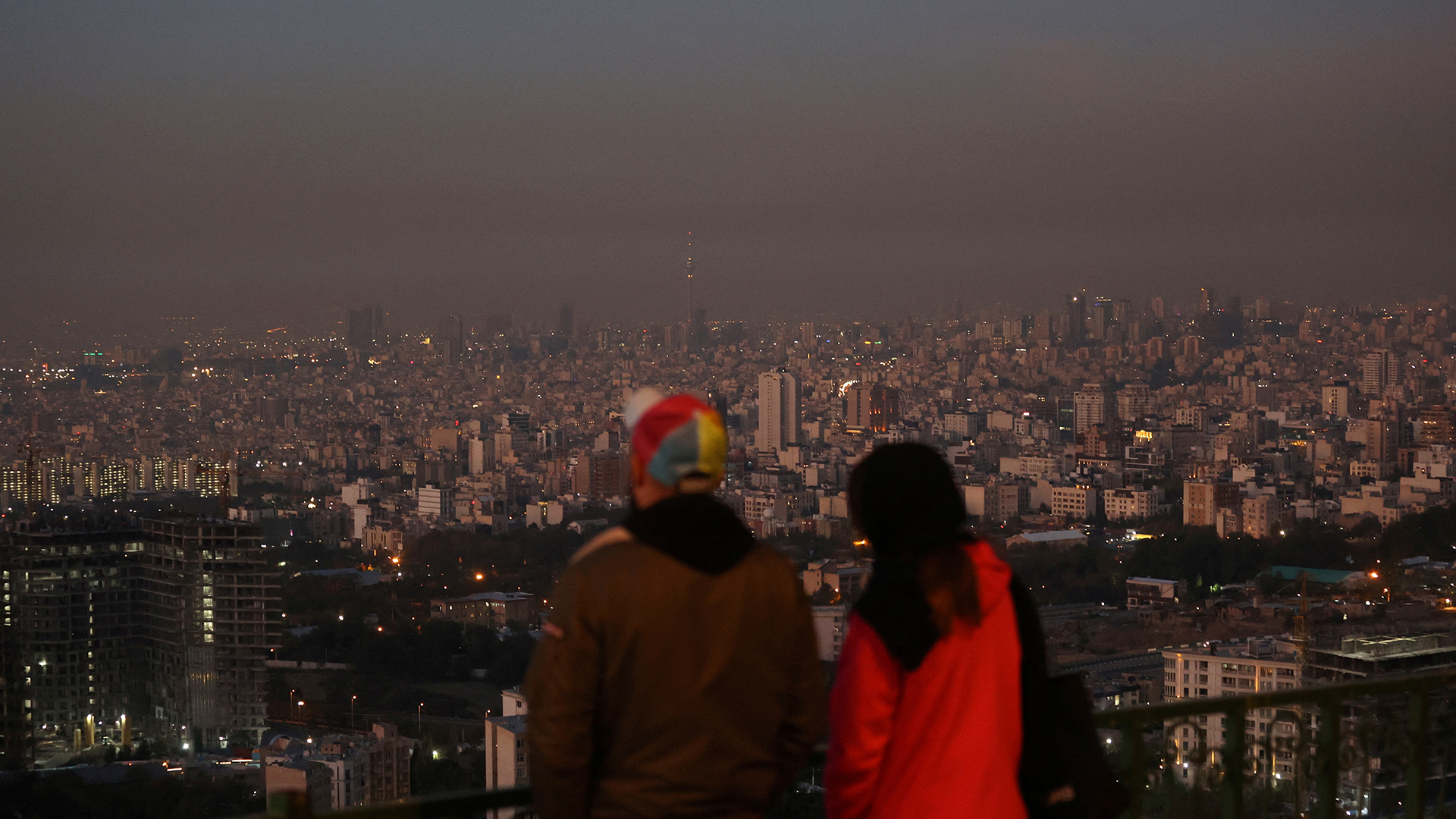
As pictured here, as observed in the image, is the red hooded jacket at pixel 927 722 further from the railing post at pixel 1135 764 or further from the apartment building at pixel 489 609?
the apartment building at pixel 489 609

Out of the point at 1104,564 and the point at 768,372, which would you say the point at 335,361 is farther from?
the point at 1104,564

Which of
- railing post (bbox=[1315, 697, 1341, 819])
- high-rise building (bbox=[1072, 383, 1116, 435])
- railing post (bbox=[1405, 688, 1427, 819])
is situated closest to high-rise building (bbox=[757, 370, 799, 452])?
high-rise building (bbox=[1072, 383, 1116, 435])

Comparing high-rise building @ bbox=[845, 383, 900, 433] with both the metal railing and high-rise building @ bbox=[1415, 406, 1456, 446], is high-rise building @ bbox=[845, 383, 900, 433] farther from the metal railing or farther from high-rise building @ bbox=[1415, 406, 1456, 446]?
the metal railing

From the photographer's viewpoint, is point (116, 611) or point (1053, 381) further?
point (1053, 381)

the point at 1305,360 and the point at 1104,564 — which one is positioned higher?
the point at 1305,360

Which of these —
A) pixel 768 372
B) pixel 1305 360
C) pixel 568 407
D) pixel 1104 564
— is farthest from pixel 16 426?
pixel 1305 360

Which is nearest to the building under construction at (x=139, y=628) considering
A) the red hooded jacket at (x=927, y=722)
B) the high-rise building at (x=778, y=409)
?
the red hooded jacket at (x=927, y=722)
